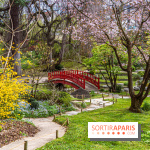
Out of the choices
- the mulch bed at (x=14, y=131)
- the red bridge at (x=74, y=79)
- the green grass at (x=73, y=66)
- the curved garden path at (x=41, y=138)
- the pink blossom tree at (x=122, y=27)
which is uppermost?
the pink blossom tree at (x=122, y=27)

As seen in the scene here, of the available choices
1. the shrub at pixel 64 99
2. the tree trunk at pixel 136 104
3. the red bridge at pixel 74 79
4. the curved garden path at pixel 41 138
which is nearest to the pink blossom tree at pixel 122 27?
the tree trunk at pixel 136 104

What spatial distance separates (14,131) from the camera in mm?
7770

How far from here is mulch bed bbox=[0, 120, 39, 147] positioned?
716 centimetres

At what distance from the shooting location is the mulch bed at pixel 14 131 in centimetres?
716

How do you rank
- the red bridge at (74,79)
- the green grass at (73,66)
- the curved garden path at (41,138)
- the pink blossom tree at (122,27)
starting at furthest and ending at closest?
the green grass at (73,66) < the red bridge at (74,79) < the pink blossom tree at (122,27) < the curved garden path at (41,138)

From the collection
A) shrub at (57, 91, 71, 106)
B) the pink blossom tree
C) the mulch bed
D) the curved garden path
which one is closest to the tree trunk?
the pink blossom tree

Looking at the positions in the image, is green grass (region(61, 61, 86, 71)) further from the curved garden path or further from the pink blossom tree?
the curved garden path

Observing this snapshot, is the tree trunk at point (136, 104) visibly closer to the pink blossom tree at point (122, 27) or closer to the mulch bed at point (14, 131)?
the pink blossom tree at point (122, 27)

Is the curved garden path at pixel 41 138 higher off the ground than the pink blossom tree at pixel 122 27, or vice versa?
the pink blossom tree at pixel 122 27

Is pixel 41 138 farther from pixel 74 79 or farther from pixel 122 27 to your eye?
pixel 74 79

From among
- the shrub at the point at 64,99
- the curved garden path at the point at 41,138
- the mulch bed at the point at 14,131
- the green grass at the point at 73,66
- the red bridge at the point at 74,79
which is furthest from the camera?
the green grass at the point at 73,66

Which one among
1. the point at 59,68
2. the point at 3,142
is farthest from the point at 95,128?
the point at 59,68

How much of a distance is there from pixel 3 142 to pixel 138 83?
20450mm

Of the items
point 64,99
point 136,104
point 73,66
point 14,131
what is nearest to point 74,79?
point 64,99
